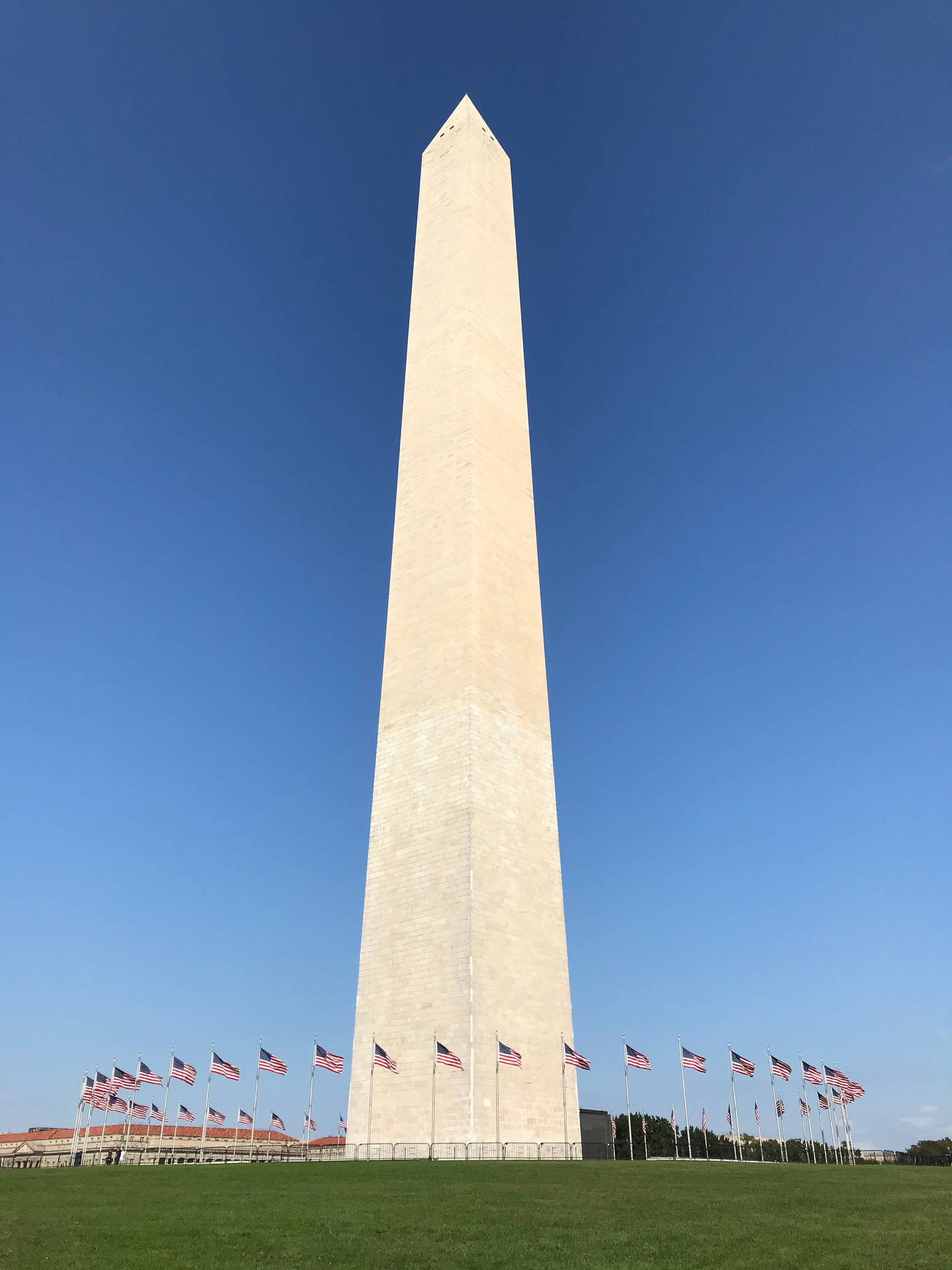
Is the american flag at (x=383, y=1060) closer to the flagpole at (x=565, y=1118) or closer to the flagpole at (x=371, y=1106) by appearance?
the flagpole at (x=371, y=1106)

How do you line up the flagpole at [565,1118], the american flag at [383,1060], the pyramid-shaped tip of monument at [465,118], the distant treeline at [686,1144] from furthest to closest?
the distant treeline at [686,1144], the pyramid-shaped tip of monument at [465,118], the flagpole at [565,1118], the american flag at [383,1060]

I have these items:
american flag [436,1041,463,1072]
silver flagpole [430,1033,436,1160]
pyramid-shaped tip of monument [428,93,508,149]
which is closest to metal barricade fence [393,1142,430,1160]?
silver flagpole [430,1033,436,1160]

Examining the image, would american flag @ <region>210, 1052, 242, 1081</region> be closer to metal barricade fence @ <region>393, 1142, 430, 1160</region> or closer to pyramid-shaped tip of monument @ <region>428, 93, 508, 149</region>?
metal barricade fence @ <region>393, 1142, 430, 1160</region>

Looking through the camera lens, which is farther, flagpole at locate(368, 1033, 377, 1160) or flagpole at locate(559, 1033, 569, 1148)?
flagpole at locate(559, 1033, 569, 1148)

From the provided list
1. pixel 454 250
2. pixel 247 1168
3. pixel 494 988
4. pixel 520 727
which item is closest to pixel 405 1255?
pixel 247 1168

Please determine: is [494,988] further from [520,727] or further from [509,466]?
[509,466]

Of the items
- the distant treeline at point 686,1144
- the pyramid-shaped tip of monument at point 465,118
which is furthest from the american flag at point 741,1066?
the pyramid-shaped tip of monument at point 465,118
